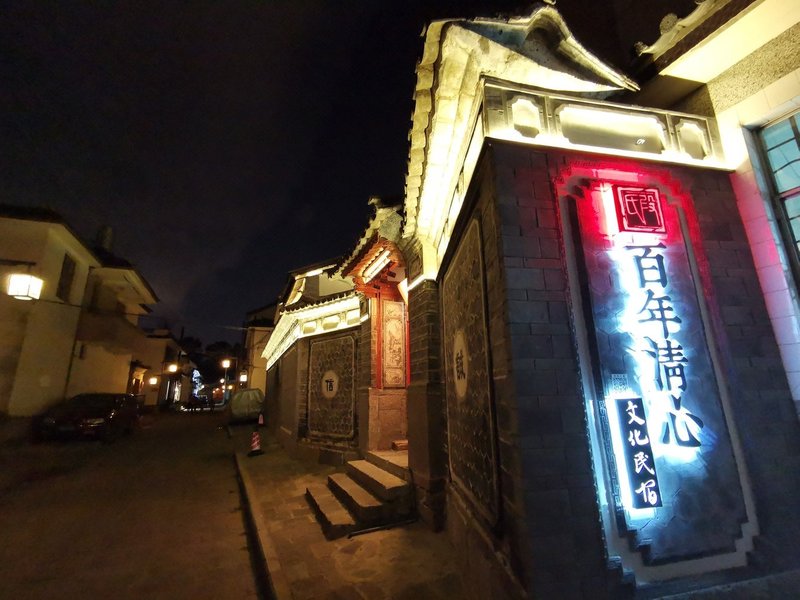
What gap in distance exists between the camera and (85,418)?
12.4 m

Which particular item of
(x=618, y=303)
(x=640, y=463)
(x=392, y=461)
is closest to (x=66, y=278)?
(x=392, y=461)

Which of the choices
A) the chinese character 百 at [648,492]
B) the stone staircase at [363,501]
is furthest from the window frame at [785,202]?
the stone staircase at [363,501]

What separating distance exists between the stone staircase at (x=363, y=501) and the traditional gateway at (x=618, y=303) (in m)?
1.34

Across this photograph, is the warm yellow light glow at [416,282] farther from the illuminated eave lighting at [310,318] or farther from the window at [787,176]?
the window at [787,176]

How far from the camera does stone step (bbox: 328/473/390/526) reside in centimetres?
546

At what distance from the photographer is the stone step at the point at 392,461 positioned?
625 centimetres

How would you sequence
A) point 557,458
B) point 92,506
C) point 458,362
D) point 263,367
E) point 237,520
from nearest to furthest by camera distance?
point 557,458 → point 458,362 → point 237,520 → point 92,506 → point 263,367

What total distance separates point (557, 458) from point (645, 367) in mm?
1143

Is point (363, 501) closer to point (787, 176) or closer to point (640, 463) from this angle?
point (640, 463)

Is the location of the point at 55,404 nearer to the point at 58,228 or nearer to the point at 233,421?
the point at 58,228

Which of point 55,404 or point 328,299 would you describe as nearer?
point 328,299

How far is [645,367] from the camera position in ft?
9.87

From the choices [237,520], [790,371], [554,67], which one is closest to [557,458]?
[790,371]

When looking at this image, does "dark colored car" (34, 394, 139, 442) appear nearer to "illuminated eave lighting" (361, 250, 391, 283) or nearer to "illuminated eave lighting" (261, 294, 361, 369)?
"illuminated eave lighting" (261, 294, 361, 369)
